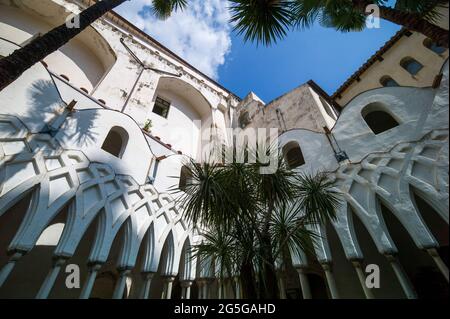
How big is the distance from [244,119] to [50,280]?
1076 cm

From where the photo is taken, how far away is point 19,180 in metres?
4.00

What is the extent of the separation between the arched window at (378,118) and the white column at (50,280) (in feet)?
29.0

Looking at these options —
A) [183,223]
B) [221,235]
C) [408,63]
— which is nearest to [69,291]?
[183,223]

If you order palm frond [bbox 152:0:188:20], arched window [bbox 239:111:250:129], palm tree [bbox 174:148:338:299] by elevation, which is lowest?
palm tree [bbox 174:148:338:299]

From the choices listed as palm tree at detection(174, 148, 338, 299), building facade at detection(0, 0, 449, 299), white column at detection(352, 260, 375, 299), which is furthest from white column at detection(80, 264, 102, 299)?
white column at detection(352, 260, 375, 299)

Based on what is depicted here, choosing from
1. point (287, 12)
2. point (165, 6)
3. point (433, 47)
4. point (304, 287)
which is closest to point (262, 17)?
point (287, 12)

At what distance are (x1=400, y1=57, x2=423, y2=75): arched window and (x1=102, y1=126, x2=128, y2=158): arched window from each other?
12407 millimetres

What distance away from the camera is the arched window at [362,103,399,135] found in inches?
259

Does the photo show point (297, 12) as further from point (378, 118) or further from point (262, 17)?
point (378, 118)

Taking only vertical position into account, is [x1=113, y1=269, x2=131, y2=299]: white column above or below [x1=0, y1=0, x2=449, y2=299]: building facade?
below

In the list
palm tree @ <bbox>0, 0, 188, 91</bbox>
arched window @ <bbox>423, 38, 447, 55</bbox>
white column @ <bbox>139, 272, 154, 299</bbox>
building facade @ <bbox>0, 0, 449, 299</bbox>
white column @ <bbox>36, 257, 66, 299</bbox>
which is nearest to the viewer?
palm tree @ <bbox>0, 0, 188, 91</bbox>

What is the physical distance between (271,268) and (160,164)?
5.06 meters

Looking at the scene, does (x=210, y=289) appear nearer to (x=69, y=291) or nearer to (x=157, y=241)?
(x=157, y=241)

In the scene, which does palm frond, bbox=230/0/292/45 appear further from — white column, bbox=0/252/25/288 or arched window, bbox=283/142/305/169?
white column, bbox=0/252/25/288
